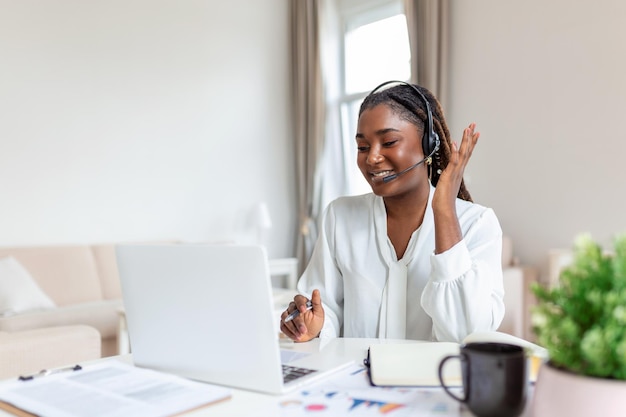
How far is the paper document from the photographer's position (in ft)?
2.29

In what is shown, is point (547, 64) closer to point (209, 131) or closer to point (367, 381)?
point (209, 131)

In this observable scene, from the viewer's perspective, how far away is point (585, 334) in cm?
54

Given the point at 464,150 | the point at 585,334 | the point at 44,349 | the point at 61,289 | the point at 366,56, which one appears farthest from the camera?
the point at 366,56

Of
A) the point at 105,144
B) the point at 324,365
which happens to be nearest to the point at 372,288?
the point at 324,365

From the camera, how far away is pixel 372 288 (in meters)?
1.27

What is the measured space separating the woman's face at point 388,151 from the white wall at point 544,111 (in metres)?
2.40

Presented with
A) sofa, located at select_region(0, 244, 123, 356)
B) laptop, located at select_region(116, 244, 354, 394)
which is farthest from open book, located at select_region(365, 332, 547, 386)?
sofa, located at select_region(0, 244, 123, 356)

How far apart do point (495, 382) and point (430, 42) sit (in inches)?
149

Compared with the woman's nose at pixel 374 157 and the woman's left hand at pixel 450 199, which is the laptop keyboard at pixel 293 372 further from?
the woman's nose at pixel 374 157

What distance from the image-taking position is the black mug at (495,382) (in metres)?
0.60

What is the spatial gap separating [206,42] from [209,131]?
76 cm

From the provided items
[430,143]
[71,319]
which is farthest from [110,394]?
[71,319]

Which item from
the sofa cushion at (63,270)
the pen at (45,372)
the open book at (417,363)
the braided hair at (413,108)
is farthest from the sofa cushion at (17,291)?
the open book at (417,363)

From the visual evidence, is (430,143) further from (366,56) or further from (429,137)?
(366,56)
